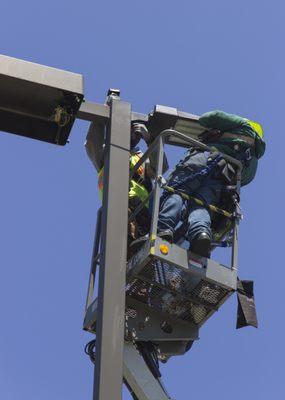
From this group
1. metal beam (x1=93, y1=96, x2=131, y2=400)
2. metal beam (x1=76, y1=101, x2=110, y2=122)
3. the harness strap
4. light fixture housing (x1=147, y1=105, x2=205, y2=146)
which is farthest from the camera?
light fixture housing (x1=147, y1=105, x2=205, y2=146)

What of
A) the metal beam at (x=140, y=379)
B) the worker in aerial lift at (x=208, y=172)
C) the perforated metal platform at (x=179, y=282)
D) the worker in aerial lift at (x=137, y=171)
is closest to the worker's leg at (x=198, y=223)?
the worker in aerial lift at (x=208, y=172)

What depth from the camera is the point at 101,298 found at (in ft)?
20.8

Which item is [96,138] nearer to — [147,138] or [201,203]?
[147,138]

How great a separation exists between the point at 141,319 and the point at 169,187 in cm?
119

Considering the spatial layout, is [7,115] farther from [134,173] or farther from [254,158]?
[254,158]

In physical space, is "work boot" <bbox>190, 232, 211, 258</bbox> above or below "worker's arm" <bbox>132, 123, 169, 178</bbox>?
below

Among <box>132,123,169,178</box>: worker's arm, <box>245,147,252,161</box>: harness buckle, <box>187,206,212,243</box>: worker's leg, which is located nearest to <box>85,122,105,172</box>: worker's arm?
<box>132,123,169,178</box>: worker's arm

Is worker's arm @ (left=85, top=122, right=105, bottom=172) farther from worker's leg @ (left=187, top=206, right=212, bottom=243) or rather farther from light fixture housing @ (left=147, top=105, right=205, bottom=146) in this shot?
worker's leg @ (left=187, top=206, right=212, bottom=243)

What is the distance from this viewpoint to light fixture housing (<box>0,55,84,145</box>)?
7.21m

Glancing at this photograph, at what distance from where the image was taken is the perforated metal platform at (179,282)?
288 inches

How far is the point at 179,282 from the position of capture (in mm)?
7578

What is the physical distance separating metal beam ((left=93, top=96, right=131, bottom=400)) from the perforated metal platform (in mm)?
550

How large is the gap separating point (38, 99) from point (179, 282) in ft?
6.41

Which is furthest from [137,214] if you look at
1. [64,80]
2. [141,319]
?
[64,80]
